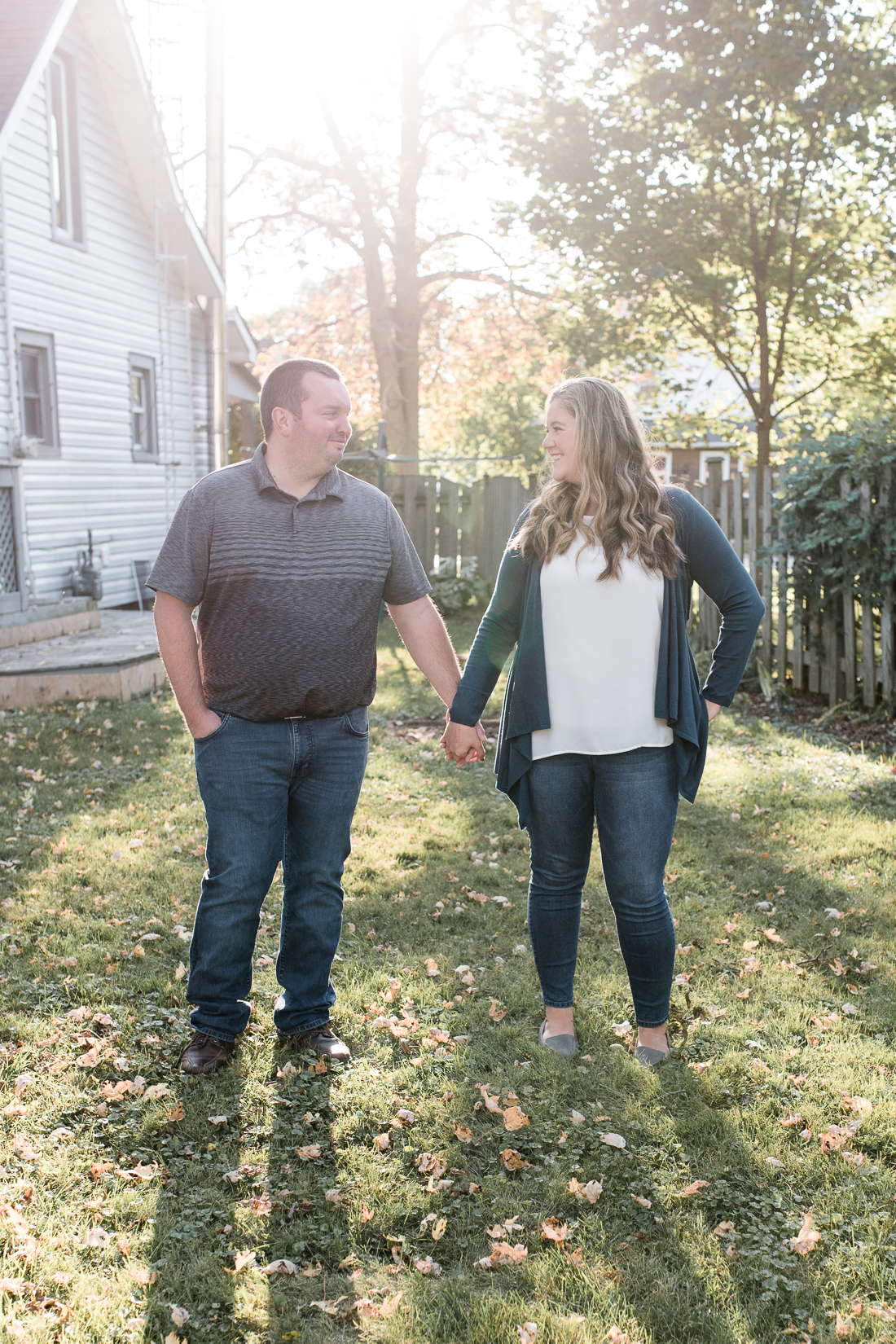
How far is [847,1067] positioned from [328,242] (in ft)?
79.8

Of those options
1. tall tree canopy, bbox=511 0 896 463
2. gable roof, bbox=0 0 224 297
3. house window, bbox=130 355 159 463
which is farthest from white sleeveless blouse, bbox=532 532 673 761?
house window, bbox=130 355 159 463

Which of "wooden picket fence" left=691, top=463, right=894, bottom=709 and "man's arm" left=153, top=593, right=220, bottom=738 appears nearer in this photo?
"man's arm" left=153, top=593, right=220, bottom=738

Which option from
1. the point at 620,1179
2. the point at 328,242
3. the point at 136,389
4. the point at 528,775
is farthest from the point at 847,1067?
the point at 328,242

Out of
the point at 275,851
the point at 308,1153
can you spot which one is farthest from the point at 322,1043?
the point at 275,851

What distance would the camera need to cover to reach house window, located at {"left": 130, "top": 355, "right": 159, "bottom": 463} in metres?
16.1

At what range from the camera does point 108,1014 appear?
393 centimetres

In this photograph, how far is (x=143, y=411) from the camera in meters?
16.3

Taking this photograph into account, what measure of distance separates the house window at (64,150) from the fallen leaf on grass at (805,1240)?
1375 cm

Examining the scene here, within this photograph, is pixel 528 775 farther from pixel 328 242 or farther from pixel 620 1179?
pixel 328 242

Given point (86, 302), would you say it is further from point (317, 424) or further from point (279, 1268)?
point (279, 1268)

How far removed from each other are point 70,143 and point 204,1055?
1369 cm

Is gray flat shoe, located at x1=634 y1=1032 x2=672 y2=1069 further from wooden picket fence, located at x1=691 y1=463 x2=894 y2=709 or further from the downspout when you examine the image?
the downspout

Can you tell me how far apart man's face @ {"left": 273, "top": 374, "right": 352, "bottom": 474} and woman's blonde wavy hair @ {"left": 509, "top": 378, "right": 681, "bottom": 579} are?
2.12 feet

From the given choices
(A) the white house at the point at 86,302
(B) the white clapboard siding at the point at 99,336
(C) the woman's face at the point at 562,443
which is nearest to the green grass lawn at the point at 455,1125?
(C) the woman's face at the point at 562,443
